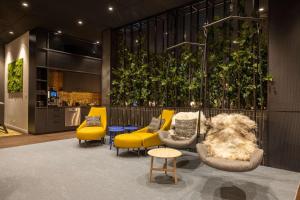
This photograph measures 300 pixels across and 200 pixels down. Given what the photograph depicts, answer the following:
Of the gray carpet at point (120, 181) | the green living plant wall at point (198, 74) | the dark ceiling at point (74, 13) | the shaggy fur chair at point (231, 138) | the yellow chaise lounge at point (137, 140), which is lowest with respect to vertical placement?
the gray carpet at point (120, 181)

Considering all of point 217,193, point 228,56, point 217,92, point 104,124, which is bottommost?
point 217,193

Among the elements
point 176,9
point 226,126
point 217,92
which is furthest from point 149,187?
point 176,9

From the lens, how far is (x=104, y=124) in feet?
19.6

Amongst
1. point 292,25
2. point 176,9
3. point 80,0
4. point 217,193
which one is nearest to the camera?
point 217,193

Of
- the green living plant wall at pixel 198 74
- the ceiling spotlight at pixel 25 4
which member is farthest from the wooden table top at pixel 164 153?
the ceiling spotlight at pixel 25 4

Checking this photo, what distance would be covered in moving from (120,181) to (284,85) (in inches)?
132

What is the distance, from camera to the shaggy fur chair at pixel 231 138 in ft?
9.57

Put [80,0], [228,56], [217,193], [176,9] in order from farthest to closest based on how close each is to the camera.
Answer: [176,9], [80,0], [228,56], [217,193]

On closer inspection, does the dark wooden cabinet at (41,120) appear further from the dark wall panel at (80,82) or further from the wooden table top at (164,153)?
the wooden table top at (164,153)

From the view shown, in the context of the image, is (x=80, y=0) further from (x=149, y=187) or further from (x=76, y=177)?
(x=149, y=187)

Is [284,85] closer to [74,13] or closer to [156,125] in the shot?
[156,125]

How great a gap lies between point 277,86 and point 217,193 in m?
2.38

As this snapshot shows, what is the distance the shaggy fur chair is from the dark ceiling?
131 inches

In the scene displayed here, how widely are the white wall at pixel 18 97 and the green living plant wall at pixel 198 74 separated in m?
3.32
